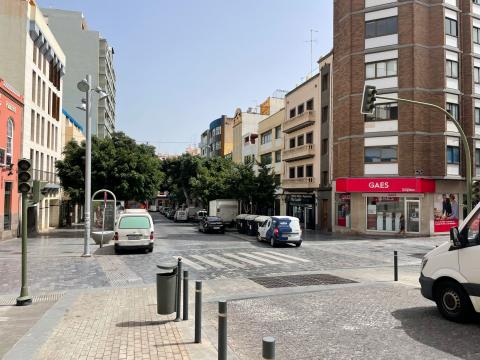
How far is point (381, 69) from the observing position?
31.6 meters

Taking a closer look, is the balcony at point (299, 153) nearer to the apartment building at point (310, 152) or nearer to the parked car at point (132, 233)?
→ the apartment building at point (310, 152)

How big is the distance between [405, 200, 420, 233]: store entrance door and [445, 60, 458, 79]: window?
1005 centimetres

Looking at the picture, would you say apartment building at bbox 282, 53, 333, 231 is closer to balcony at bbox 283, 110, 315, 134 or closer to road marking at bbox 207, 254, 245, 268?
balcony at bbox 283, 110, 315, 134

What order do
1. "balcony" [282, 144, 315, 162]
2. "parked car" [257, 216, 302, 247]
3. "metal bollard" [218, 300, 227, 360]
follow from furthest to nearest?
"balcony" [282, 144, 315, 162] < "parked car" [257, 216, 302, 247] < "metal bollard" [218, 300, 227, 360]

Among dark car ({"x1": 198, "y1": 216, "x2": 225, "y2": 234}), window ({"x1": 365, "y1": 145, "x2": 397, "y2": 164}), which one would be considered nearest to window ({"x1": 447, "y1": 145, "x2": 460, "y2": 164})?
window ({"x1": 365, "y1": 145, "x2": 397, "y2": 164})

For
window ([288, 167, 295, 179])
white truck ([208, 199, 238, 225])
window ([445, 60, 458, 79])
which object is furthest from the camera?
window ([288, 167, 295, 179])

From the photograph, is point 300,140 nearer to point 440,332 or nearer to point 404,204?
point 404,204

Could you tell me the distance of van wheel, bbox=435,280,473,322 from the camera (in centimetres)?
732

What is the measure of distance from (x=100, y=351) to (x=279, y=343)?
2.72 meters

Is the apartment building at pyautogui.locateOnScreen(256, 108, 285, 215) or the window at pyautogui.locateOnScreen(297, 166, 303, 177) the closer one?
the window at pyautogui.locateOnScreen(297, 166, 303, 177)

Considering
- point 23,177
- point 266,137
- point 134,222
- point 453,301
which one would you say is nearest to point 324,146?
point 266,137

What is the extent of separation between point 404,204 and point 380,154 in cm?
411

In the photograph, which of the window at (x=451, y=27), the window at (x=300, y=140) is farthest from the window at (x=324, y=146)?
the window at (x=451, y=27)

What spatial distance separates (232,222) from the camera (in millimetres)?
39500
